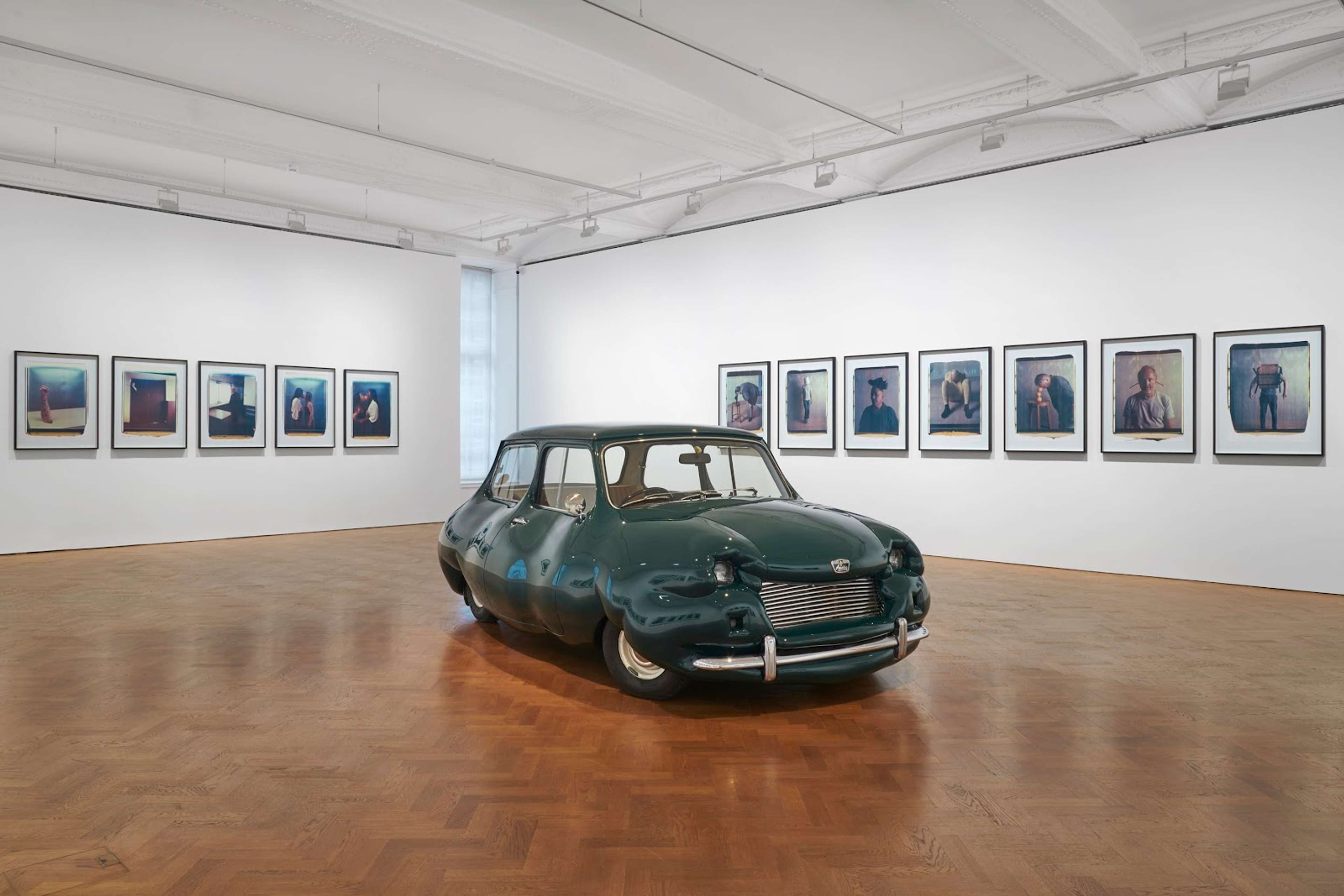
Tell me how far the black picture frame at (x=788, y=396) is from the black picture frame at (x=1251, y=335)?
14.6 feet

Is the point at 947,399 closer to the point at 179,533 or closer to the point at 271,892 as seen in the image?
the point at 271,892

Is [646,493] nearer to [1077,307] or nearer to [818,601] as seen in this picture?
[818,601]

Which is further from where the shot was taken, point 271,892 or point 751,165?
point 751,165

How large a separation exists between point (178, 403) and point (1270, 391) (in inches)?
524

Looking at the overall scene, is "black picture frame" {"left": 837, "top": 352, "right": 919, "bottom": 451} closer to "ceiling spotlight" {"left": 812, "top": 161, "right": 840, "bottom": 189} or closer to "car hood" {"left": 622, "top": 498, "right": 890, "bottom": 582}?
"ceiling spotlight" {"left": 812, "top": 161, "right": 840, "bottom": 189}

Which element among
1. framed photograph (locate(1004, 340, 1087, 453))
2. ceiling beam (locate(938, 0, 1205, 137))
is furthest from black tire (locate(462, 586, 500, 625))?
framed photograph (locate(1004, 340, 1087, 453))

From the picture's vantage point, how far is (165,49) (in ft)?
28.5

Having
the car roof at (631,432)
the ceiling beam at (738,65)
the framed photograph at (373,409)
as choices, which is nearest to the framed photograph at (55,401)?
the framed photograph at (373,409)

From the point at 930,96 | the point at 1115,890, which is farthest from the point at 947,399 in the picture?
the point at 1115,890

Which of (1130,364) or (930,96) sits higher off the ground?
(930,96)

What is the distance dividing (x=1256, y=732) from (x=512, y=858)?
11.8 ft

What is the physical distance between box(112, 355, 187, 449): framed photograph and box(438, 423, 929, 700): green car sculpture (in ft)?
26.9

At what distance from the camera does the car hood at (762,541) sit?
14.8 ft

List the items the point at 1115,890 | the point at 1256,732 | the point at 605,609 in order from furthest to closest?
1. the point at 605,609
2. the point at 1256,732
3. the point at 1115,890
